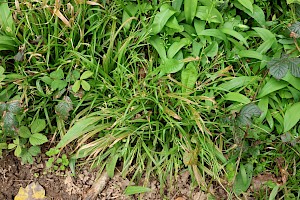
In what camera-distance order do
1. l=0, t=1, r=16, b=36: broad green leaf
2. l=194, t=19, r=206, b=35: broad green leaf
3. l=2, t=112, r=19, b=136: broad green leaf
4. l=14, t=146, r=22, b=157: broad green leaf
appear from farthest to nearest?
l=194, t=19, r=206, b=35: broad green leaf → l=0, t=1, r=16, b=36: broad green leaf → l=14, t=146, r=22, b=157: broad green leaf → l=2, t=112, r=19, b=136: broad green leaf

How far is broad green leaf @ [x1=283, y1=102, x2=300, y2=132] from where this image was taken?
2.39 meters

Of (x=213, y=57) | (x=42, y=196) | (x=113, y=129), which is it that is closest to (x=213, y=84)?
(x=213, y=57)

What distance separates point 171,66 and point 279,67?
58cm

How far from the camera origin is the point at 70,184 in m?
2.41

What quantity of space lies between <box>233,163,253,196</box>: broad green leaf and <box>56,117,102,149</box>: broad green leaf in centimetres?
82

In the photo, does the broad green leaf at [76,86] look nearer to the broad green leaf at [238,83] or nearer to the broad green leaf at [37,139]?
the broad green leaf at [37,139]

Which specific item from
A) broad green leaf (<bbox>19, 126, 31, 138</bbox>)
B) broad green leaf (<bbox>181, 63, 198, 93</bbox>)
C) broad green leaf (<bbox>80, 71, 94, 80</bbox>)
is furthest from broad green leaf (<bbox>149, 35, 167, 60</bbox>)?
broad green leaf (<bbox>19, 126, 31, 138</bbox>)

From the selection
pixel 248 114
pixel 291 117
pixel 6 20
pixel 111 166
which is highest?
pixel 6 20

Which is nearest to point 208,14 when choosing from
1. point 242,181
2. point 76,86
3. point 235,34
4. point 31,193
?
point 235,34

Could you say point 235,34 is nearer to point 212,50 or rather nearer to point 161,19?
point 212,50

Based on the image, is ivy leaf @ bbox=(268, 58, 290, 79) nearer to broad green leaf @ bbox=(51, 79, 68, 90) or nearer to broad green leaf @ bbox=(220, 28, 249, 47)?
broad green leaf @ bbox=(220, 28, 249, 47)

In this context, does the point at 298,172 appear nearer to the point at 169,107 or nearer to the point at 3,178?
the point at 169,107

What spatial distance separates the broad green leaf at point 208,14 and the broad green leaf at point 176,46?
0.17m

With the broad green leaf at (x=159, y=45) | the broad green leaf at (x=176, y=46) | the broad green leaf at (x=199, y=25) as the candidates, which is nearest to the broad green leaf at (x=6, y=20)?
the broad green leaf at (x=159, y=45)
